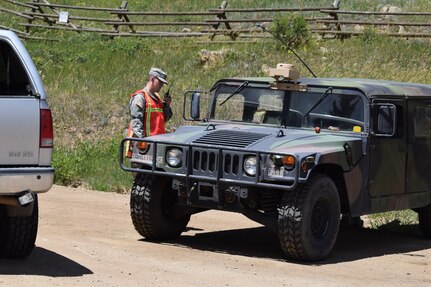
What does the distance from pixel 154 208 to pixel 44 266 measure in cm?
194

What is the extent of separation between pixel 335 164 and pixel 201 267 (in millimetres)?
1683

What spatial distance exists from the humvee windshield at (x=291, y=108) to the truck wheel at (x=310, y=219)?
0.98m

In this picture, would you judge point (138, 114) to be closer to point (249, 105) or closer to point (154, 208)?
point (249, 105)

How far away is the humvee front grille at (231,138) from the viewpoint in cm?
1017

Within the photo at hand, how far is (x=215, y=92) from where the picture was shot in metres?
11.7

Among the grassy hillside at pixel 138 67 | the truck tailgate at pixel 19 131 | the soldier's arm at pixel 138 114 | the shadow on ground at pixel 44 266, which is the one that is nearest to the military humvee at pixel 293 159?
the soldier's arm at pixel 138 114

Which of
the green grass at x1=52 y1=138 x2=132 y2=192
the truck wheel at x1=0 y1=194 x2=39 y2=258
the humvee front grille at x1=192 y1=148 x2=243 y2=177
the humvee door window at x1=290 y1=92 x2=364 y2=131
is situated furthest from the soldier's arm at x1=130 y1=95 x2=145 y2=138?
the green grass at x1=52 y1=138 x2=132 y2=192

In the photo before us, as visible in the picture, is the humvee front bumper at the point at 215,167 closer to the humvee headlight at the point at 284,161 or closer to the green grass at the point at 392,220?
the humvee headlight at the point at 284,161

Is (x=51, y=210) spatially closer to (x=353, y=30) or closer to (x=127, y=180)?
(x=127, y=180)

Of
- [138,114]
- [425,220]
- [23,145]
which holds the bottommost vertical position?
[425,220]

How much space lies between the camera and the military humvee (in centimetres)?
980

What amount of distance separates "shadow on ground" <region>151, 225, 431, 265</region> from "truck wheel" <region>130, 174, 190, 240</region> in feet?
0.70

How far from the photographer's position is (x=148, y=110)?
1166 centimetres

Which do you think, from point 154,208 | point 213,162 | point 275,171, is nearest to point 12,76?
point 213,162
